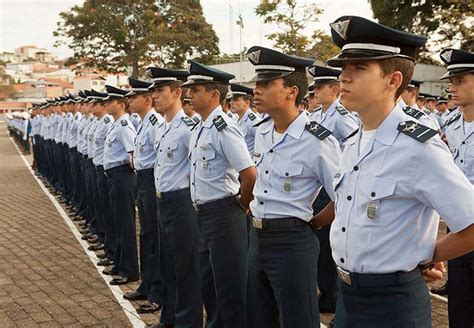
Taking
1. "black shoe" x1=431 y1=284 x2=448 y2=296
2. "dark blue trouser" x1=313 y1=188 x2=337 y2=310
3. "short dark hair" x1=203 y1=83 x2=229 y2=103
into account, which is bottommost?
"black shoe" x1=431 y1=284 x2=448 y2=296

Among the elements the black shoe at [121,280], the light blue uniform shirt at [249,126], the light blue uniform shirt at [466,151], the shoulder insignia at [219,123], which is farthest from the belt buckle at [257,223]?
the light blue uniform shirt at [249,126]

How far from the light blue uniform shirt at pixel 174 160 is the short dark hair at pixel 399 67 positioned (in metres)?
2.49

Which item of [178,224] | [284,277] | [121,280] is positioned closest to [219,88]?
[178,224]

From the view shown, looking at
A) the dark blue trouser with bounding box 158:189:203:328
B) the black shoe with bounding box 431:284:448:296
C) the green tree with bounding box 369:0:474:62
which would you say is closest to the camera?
the dark blue trouser with bounding box 158:189:203:328

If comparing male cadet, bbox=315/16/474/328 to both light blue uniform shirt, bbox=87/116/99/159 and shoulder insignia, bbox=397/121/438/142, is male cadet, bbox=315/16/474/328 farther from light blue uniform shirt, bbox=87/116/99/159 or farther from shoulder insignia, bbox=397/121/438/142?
light blue uniform shirt, bbox=87/116/99/159

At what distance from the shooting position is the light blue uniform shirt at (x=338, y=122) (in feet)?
18.1

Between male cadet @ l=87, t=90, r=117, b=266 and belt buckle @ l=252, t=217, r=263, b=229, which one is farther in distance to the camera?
male cadet @ l=87, t=90, r=117, b=266

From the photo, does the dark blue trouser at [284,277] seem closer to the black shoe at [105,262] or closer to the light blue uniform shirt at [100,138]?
the black shoe at [105,262]

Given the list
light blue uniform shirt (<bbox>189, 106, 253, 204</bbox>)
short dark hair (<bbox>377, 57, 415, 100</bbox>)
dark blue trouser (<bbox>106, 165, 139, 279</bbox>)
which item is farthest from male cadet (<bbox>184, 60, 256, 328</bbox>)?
dark blue trouser (<bbox>106, 165, 139, 279</bbox>)

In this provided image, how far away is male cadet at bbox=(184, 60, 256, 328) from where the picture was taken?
3820 millimetres

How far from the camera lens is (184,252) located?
437 centimetres

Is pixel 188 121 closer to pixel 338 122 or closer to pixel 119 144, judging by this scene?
pixel 338 122

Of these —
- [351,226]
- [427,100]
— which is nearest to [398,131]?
[351,226]

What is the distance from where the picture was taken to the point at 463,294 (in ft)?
12.8
